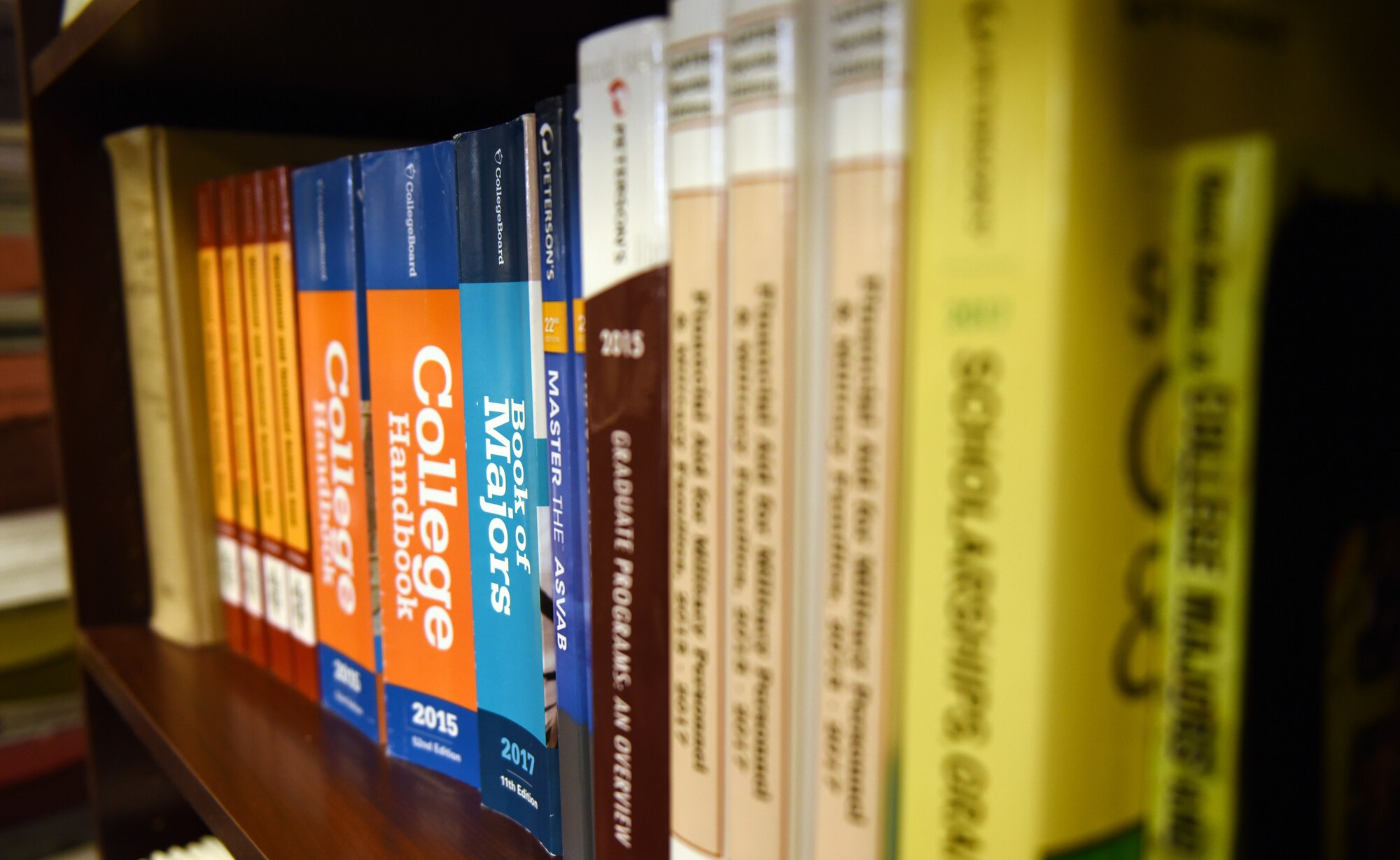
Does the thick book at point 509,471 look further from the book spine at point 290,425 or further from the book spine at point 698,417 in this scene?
the book spine at point 290,425

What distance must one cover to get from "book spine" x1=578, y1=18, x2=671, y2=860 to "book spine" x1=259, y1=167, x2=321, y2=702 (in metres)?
0.33

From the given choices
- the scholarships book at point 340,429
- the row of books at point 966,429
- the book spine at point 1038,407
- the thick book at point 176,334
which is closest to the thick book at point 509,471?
the row of books at point 966,429

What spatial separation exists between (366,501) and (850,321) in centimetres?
40

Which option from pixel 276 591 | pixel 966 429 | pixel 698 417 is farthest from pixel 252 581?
pixel 966 429

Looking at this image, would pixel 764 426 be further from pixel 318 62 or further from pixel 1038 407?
pixel 318 62

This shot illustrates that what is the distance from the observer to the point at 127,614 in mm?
836

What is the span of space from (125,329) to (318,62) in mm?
329

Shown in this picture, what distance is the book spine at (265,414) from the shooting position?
66 centimetres

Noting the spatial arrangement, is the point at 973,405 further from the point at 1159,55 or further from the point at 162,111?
the point at 162,111

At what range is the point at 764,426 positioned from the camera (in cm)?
33

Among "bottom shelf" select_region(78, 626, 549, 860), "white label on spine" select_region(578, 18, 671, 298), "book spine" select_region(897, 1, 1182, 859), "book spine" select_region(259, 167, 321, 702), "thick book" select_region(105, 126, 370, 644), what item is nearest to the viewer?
"book spine" select_region(897, 1, 1182, 859)

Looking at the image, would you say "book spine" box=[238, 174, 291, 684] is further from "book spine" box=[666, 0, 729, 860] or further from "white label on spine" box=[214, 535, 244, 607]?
"book spine" box=[666, 0, 729, 860]

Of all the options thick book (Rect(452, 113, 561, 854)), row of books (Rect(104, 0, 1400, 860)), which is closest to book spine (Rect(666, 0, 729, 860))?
row of books (Rect(104, 0, 1400, 860))

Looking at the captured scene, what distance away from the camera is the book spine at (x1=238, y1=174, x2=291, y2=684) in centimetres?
66
